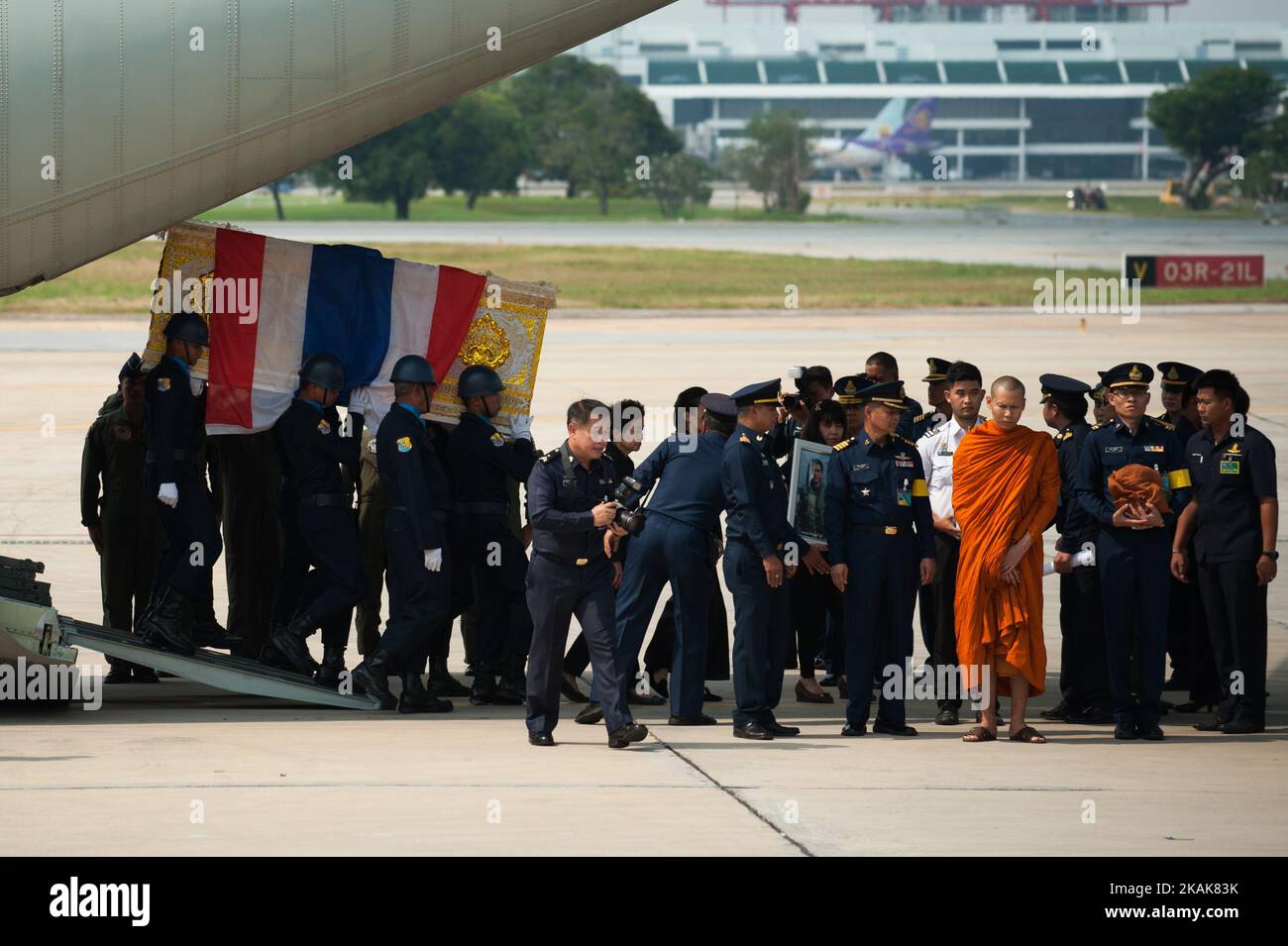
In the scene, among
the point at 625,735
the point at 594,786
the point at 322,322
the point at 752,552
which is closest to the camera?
the point at 594,786

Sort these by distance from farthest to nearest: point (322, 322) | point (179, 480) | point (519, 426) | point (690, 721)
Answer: point (322, 322) → point (519, 426) → point (179, 480) → point (690, 721)

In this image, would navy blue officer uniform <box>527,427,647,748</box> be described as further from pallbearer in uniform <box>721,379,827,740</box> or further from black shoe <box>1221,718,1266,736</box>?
black shoe <box>1221,718,1266,736</box>

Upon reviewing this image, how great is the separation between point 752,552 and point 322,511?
2.62m

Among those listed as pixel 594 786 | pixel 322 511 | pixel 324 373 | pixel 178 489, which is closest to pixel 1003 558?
pixel 594 786

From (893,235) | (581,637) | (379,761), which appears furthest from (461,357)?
(893,235)

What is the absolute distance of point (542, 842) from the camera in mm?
7879

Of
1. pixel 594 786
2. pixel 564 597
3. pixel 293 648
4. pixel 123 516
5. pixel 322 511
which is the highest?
pixel 322 511

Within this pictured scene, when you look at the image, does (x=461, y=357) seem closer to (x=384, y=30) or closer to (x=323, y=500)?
(x=323, y=500)

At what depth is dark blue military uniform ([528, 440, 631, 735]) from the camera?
996 centimetres

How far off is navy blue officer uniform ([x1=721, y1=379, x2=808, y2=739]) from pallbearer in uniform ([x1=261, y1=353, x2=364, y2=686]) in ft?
7.58

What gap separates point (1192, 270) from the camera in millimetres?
58000

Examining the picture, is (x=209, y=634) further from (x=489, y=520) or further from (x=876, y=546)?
(x=876, y=546)
